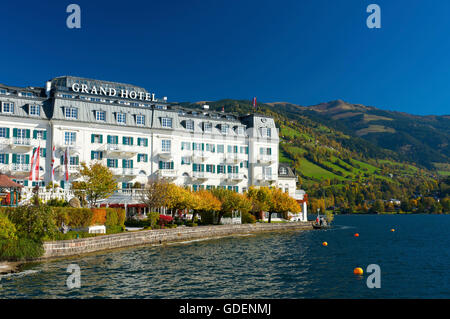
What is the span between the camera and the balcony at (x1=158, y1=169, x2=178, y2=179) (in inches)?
3438

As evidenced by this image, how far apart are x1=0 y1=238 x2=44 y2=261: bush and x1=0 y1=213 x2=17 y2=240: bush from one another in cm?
52

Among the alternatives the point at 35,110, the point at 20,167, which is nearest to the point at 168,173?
the point at 35,110

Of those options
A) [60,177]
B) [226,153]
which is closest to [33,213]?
[60,177]

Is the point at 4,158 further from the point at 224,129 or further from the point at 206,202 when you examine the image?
the point at 224,129

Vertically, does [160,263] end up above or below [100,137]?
below

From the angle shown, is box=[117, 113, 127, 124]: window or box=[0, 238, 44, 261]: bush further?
box=[117, 113, 127, 124]: window

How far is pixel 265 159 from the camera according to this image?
103 metres

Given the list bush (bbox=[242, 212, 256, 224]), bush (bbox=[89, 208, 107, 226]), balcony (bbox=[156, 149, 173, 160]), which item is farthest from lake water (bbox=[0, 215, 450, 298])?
balcony (bbox=[156, 149, 173, 160])

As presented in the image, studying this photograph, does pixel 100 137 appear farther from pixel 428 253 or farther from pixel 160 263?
pixel 428 253

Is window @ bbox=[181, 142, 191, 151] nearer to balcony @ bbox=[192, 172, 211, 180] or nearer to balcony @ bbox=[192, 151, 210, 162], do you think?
balcony @ bbox=[192, 151, 210, 162]

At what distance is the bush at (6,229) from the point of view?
41.7 m
